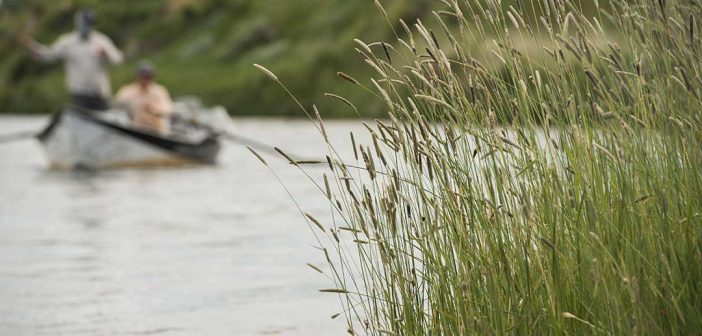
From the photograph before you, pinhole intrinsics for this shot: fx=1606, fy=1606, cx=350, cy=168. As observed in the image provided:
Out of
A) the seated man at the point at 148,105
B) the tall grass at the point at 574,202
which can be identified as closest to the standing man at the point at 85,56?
the seated man at the point at 148,105

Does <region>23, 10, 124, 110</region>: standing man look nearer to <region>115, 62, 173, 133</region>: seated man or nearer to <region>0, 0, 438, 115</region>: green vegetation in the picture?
<region>115, 62, 173, 133</region>: seated man

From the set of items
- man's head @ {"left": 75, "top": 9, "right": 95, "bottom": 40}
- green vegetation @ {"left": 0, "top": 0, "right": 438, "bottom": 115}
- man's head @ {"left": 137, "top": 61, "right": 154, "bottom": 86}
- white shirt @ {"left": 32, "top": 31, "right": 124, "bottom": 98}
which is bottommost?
green vegetation @ {"left": 0, "top": 0, "right": 438, "bottom": 115}

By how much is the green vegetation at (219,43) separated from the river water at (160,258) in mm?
27277

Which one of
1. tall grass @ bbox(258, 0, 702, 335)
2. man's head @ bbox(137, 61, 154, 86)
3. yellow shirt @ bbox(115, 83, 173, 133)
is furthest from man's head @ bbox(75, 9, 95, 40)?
tall grass @ bbox(258, 0, 702, 335)

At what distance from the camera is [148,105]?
93.0 feet

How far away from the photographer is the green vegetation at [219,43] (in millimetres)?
55719

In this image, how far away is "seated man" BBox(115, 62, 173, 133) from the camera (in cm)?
2797

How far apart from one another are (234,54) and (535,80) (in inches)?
2477

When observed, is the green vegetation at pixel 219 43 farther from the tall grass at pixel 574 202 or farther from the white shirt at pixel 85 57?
the tall grass at pixel 574 202

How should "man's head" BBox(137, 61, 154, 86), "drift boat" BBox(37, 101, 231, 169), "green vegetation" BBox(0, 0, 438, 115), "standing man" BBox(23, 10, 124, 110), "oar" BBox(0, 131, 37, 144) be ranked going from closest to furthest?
"oar" BBox(0, 131, 37, 144) < "standing man" BBox(23, 10, 124, 110) < "man's head" BBox(137, 61, 154, 86) < "drift boat" BBox(37, 101, 231, 169) < "green vegetation" BBox(0, 0, 438, 115)

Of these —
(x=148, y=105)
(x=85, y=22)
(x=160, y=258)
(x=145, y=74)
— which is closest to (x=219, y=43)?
(x=148, y=105)

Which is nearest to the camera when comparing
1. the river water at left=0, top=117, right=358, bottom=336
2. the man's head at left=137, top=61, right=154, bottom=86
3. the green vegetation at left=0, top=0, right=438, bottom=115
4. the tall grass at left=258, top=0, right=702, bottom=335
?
the tall grass at left=258, top=0, right=702, bottom=335

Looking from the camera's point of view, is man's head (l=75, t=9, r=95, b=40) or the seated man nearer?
man's head (l=75, t=9, r=95, b=40)

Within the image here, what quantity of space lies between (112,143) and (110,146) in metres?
0.08
